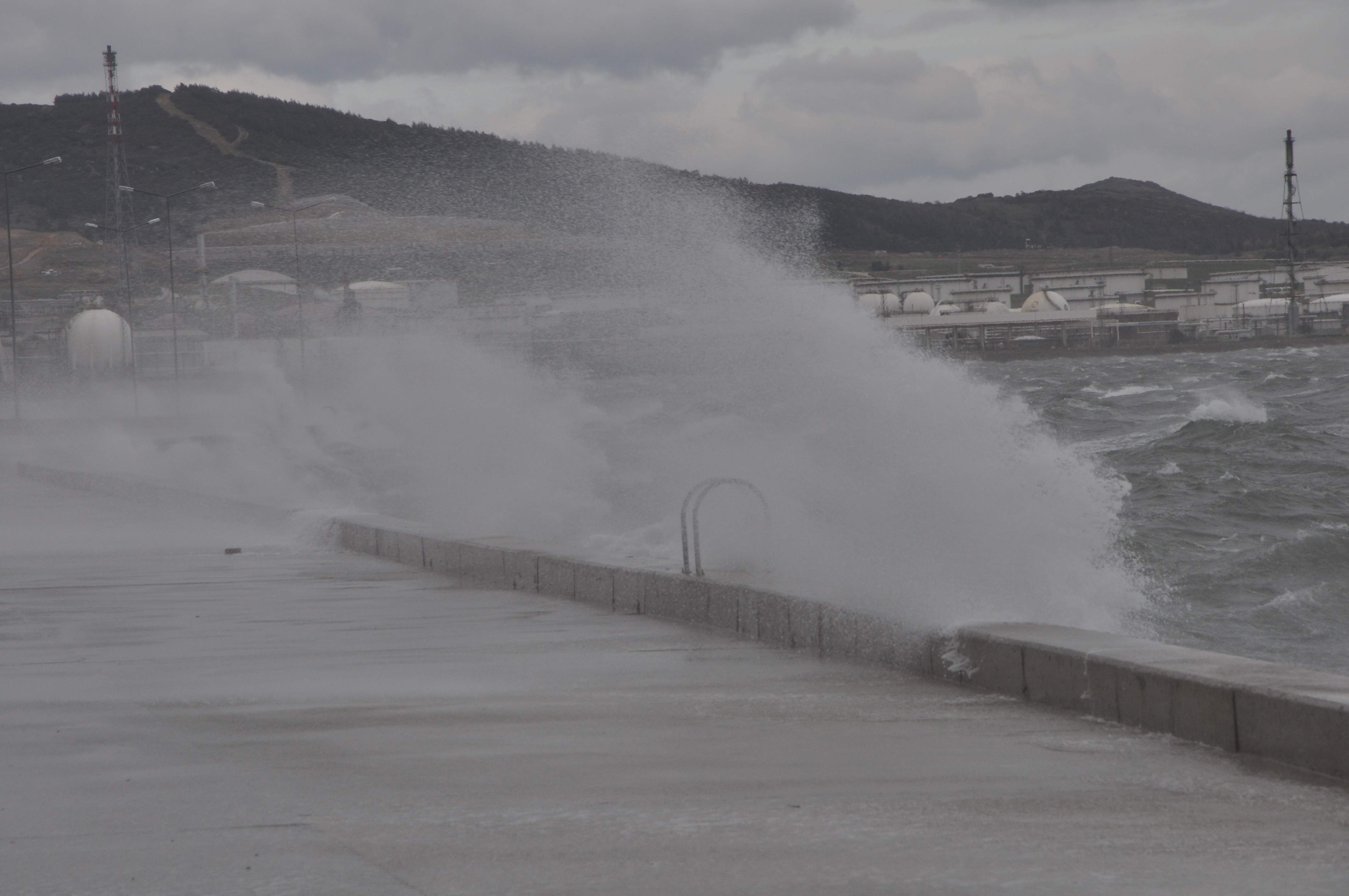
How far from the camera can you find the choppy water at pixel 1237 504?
17703 mm

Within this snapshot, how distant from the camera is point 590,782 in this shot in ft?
18.2

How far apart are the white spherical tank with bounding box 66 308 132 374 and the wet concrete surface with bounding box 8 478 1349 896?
7079cm

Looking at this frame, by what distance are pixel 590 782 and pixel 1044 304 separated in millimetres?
143956

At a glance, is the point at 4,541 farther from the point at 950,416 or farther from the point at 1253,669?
the point at 1253,669

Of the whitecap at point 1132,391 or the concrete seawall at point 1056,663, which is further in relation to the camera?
the whitecap at point 1132,391

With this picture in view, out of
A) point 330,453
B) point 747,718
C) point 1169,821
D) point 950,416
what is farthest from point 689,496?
point 330,453

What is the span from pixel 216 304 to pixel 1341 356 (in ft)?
236

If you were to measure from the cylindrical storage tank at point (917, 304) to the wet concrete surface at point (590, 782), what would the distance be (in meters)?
134

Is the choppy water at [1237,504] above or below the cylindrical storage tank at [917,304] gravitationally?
below

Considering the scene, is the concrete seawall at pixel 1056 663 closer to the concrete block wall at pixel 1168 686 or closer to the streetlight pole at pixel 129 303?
the concrete block wall at pixel 1168 686

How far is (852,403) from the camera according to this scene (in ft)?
41.1

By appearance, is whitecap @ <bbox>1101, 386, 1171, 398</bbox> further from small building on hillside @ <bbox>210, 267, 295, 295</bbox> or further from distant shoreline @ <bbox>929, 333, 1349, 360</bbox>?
small building on hillside @ <bbox>210, 267, 295, 295</bbox>

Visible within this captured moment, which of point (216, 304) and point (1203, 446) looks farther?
point (216, 304)

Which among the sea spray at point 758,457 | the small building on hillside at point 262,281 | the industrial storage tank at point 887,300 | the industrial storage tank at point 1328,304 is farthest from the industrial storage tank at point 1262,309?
the sea spray at point 758,457
